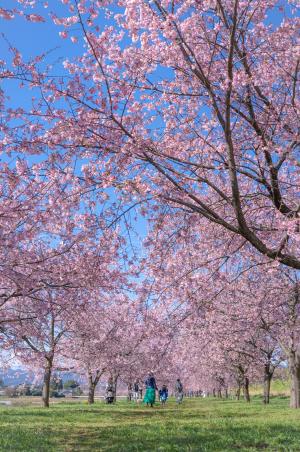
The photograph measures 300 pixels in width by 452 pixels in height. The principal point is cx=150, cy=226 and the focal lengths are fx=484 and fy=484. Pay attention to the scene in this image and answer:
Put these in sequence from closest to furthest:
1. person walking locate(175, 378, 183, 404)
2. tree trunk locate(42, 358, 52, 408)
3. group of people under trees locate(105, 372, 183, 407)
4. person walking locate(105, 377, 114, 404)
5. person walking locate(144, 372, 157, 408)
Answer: tree trunk locate(42, 358, 52, 408), person walking locate(144, 372, 157, 408), group of people under trees locate(105, 372, 183, 407), person walking locate(175, 378, 183, 404), person walking locate(105, 377, 114, 404)

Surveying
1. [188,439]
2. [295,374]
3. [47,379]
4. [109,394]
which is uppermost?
[295,374]

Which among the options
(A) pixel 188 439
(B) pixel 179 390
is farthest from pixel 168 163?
(B) pixel 179 390

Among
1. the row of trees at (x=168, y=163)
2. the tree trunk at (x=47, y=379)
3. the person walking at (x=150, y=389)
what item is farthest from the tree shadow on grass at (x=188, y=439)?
the person walking at (x=150, y=389)

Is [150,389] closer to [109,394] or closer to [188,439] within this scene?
[109,394]

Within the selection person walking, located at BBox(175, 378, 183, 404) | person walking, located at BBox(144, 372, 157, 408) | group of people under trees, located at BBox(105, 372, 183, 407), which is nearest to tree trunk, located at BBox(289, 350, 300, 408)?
group of people under trees, located at BBox(105, 372, 183, 407)

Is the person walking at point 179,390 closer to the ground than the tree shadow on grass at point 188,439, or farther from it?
closer to the ground

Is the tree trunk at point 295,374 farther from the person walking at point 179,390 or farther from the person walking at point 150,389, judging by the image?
the person walking at point 179,390

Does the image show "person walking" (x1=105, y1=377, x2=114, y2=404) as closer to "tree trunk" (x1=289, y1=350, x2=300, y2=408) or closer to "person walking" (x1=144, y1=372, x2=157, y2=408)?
"person walking" (x1=144, y1=372, x2=157, y2=408)

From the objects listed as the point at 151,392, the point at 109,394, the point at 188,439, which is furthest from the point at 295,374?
the point at 109,394

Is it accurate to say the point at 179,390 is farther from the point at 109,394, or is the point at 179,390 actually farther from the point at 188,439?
the point at 188,439

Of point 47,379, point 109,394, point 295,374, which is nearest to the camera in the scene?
point 295,374

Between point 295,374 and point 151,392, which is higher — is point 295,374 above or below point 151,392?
above

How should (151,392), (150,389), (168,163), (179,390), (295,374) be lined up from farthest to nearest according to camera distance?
(179,390) < (151,392) < (150,389) < (295,374) < (168,163)

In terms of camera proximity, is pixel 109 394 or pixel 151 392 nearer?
pixel 151 392
